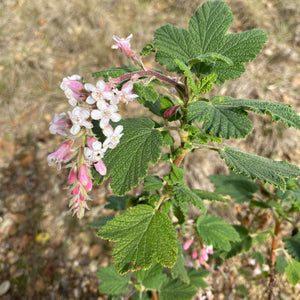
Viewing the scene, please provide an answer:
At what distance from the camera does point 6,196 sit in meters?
2.44

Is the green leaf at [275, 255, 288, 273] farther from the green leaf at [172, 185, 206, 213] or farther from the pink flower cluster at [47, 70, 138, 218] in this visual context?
the pink flower cluster at [47, 70, 138, 218]

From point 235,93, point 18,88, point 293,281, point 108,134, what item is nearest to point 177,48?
point 108,134

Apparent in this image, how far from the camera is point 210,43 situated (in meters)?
0.99

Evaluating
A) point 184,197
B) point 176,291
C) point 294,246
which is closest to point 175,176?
point 184,197

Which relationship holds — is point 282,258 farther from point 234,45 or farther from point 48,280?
point 48,280

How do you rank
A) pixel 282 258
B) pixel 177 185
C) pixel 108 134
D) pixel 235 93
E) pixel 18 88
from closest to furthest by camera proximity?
pixel 108 134, pixel 177 185, pixel 282 258, pixel 235 93, pixel 18 88

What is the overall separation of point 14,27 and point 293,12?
10.1 feet


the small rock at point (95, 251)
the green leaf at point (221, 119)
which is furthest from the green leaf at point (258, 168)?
the small rock at point (95, 251)

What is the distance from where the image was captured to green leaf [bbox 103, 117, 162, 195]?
82 cm

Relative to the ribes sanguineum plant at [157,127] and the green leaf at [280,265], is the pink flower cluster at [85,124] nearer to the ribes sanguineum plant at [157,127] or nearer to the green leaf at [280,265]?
the ribes sanguineum plant at [157,127]

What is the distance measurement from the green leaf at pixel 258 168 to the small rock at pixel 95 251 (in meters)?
1.55

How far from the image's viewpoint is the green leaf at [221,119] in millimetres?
716

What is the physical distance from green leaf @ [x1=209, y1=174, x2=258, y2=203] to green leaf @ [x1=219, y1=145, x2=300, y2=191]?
1.93 ft

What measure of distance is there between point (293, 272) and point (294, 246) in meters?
0.17
